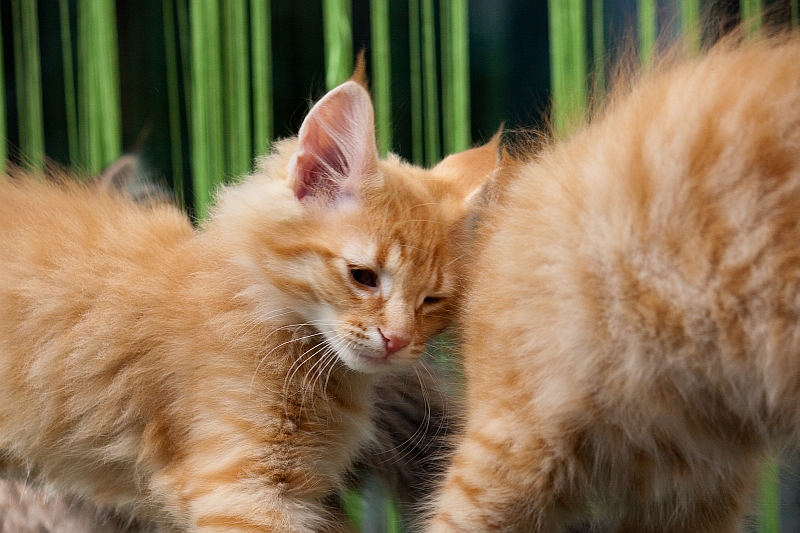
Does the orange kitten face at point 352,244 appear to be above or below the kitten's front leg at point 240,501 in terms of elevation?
above

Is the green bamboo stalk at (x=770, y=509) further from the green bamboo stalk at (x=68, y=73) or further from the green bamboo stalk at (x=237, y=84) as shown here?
the green bamboo stalk at (x=68, y=73)

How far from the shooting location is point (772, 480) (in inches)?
58.7

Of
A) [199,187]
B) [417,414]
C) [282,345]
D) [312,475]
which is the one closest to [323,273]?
[282,345]

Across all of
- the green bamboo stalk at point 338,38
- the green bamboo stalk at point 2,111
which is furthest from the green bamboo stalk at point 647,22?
the green bamboo stalk at point 2,111

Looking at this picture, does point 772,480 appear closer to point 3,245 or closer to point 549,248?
point 549,248

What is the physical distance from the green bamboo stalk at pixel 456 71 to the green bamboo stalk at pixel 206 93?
24.2 inches

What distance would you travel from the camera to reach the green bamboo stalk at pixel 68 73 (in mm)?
2209

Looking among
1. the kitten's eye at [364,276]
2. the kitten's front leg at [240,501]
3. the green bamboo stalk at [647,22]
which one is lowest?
the kitten's front leg at [240,501]

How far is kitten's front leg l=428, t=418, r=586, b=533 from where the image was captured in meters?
0.98

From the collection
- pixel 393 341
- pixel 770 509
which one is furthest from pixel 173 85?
pixel 770 509

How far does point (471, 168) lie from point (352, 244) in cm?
34

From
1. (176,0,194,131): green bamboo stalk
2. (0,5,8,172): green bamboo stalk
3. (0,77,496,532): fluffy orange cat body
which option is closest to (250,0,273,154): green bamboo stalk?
(176,0,194,131): green bamboo stalk

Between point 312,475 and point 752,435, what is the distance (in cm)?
64

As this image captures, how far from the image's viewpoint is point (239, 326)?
3.85ft
